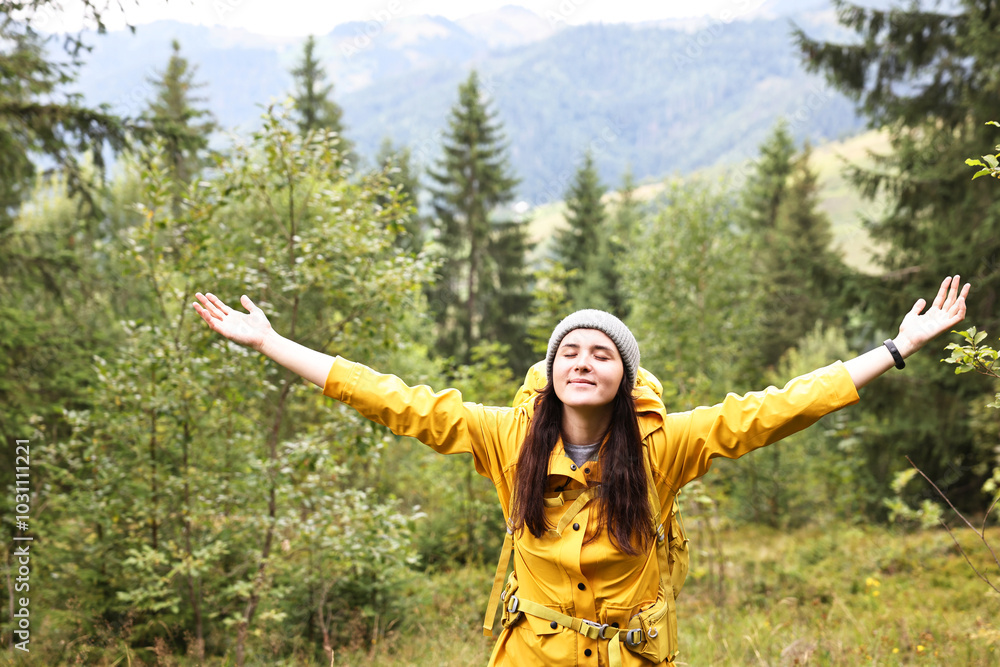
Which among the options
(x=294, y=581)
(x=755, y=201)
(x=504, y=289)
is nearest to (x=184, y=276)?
(x=294, y=581)

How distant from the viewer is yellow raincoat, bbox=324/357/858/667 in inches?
84.2

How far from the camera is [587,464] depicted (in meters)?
2.32

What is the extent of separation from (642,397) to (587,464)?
13.2 inches

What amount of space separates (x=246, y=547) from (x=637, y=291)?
8943 millimetres

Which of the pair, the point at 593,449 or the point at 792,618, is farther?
the point at 792,618

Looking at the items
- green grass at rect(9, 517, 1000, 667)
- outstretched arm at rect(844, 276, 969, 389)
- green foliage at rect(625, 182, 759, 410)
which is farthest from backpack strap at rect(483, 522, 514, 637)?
green foliage at rect(625, 182, 759, 410)

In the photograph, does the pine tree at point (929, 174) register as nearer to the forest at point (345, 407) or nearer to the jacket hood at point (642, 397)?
the forest at point (345, 407)

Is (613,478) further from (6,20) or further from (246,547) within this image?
(6,20)

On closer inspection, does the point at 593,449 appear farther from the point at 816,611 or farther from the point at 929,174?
the point at 929,174

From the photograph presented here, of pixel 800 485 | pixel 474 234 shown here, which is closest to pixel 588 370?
pixel 800 485

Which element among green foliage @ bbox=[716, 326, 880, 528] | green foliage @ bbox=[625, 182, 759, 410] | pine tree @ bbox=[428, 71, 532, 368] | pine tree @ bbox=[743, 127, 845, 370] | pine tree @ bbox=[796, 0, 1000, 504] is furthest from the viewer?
pine tree @ bbox=[428, 71, 532, 368]

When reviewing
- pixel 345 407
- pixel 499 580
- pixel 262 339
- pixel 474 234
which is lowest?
pixel 474 234

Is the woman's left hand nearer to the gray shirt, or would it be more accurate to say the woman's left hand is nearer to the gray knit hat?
the gray knit hat

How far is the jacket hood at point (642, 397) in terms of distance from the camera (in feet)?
7.70
